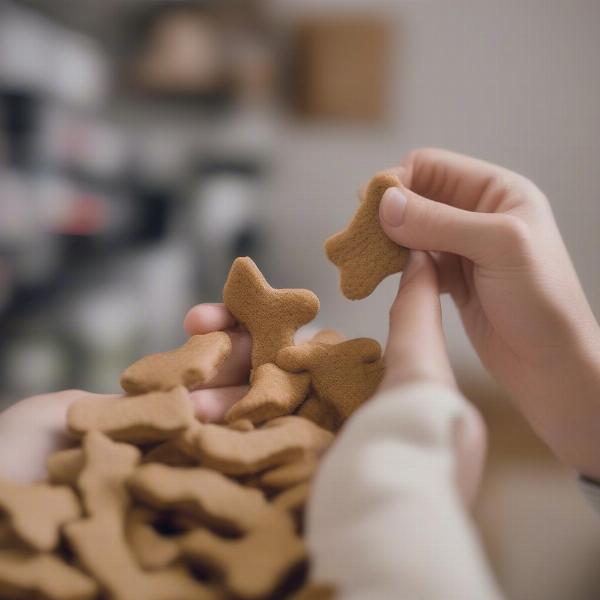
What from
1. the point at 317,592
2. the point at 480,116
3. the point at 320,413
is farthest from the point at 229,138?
the point at 317,592

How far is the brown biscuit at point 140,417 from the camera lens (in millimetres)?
506

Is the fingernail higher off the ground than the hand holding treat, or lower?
higher

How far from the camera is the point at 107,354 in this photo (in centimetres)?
190

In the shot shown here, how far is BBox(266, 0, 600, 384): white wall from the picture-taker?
6.27ft

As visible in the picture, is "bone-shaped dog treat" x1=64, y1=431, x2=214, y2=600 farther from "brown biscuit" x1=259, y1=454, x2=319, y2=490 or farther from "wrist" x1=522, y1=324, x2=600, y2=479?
"wrist" x1=522, y1=324, x2=600, y2=479

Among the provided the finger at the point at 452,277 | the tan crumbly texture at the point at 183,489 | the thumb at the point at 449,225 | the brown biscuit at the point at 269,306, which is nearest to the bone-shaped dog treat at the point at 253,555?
the tan crumbly texture at the point at 183,489

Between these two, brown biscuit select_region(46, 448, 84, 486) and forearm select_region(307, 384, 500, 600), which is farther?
brown biscuit select_region(46, 448, 84, 486)

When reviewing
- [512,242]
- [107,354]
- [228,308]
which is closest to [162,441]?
[228,308]

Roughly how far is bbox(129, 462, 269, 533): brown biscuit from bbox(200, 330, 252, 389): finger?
212 millimetres

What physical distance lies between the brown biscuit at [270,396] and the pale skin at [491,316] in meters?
0.05

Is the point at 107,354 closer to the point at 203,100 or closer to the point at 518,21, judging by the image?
the point at 203,100

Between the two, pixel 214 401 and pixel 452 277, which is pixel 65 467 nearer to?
pixel 214 401

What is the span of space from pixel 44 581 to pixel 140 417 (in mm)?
142

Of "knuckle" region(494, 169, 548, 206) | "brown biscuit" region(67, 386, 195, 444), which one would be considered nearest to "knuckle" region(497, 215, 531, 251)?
"knuckle" region(494, 169, 548, 206)
